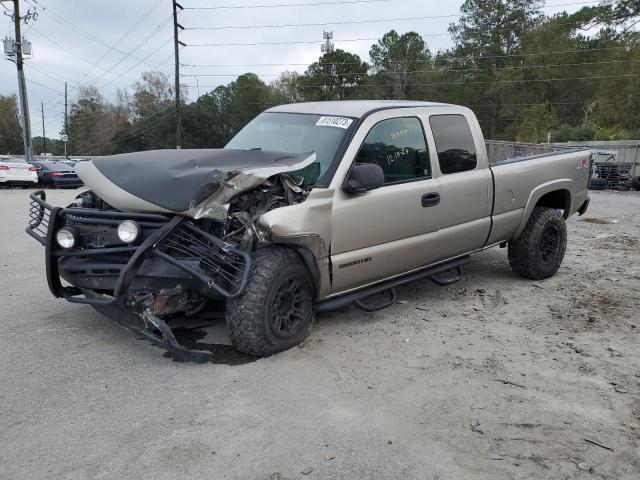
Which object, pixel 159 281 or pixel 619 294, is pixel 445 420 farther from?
pixel 619 294

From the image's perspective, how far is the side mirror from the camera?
165 inches

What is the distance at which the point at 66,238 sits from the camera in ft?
13.7

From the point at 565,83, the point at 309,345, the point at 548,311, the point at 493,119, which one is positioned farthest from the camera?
the point at 493,119

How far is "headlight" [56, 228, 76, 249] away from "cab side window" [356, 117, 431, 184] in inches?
88.4

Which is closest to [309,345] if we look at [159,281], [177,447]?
[159,281]

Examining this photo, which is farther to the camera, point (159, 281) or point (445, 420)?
point (159, 281)

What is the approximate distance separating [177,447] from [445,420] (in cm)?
151

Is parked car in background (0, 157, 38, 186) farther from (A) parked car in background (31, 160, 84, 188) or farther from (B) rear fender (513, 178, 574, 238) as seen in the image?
(B) rear fender (513, 178, 574, 238)

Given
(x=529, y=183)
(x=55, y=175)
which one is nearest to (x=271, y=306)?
(x=529, y=183)

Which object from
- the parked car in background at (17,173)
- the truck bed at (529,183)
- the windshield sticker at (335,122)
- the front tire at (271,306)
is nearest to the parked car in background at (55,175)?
the parked car in background at (17,173)

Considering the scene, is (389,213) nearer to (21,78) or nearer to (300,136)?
(300,136)

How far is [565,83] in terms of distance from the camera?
58.8 metres

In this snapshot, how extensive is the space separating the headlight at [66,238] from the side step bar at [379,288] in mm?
1884

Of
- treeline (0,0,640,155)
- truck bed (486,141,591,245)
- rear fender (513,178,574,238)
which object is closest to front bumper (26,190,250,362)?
truck bed (486,141,591,245)
